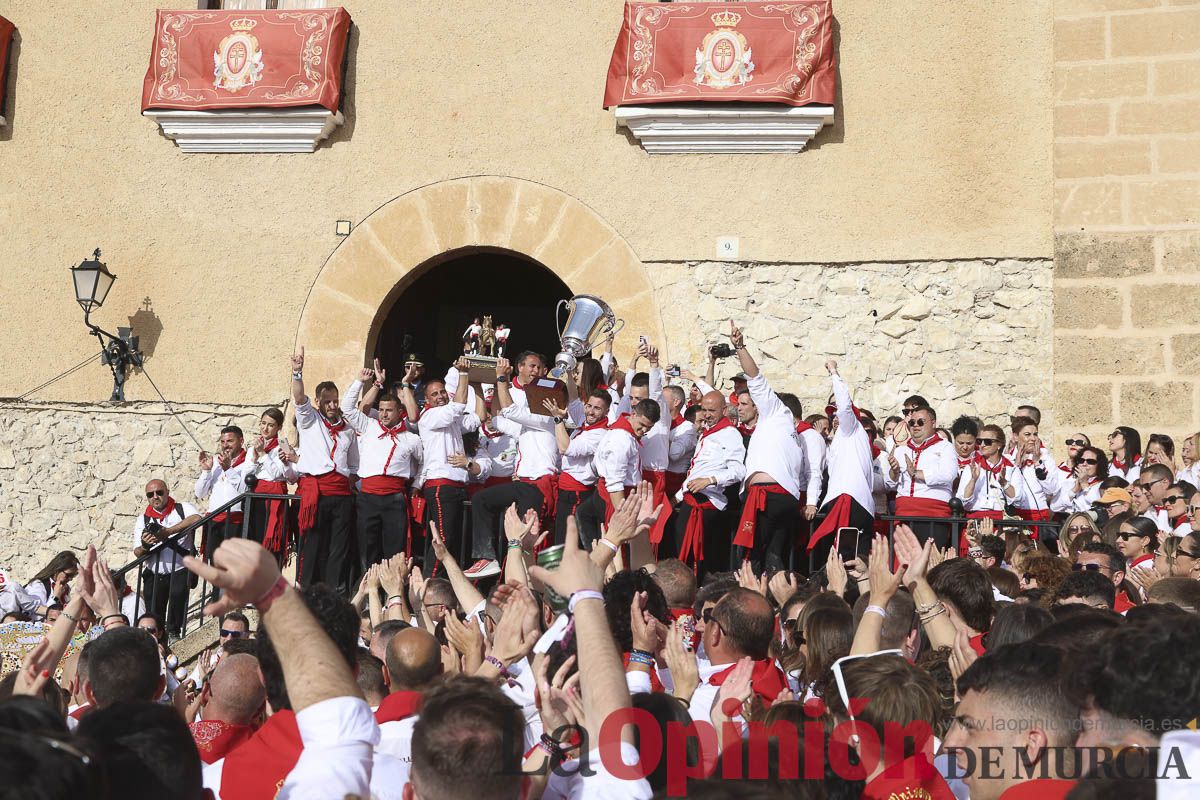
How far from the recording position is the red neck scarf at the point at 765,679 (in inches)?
168

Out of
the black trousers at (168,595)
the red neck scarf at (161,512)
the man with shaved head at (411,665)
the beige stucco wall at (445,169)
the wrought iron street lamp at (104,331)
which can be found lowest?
the black trousers at (168,595)

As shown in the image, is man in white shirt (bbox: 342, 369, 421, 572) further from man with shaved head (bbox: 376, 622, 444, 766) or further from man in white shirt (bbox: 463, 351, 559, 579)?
man with shaved head (bbox: 376, 622, 444, 766)

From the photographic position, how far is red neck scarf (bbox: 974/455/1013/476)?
31.1 ft

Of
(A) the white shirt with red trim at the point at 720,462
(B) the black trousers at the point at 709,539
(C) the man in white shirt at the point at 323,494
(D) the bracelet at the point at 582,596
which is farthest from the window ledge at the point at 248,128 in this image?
(D) the bracelet at the point at 582,596

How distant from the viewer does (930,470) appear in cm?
902

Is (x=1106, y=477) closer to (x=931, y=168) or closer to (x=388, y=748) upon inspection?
(x=931, y=168)

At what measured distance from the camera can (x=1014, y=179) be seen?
10.8 metres

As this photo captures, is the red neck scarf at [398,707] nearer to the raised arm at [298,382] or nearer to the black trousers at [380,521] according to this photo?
the black trousers at [380,521]

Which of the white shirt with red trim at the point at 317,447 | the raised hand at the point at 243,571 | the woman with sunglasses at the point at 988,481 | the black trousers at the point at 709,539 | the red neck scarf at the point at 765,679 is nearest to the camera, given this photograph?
the raised hand at the point at 243,571

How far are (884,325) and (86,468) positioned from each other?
7.49m

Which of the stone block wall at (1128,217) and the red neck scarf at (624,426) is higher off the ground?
the stone block wall at (1128,217)

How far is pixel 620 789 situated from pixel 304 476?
23.8 ft

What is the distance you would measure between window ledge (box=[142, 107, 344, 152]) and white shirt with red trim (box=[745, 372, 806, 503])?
204 inches

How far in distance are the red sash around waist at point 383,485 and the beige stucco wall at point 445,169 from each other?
99.3 inches
